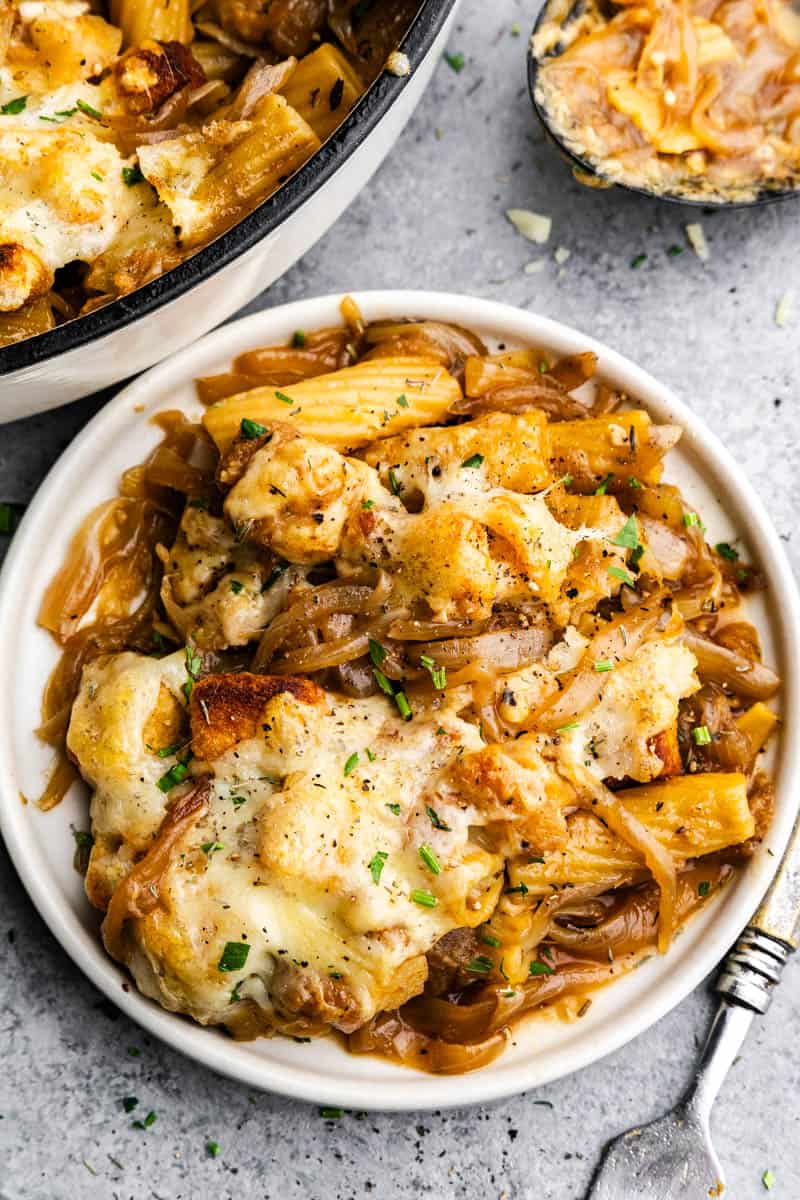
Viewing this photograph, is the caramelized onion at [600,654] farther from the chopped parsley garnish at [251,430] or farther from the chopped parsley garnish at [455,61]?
the chopped parsley garnish at [455,61]

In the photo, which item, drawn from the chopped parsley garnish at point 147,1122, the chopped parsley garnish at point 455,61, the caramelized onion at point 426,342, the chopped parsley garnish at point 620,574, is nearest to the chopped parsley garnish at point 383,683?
the chopped parsley garnish at point 620,574

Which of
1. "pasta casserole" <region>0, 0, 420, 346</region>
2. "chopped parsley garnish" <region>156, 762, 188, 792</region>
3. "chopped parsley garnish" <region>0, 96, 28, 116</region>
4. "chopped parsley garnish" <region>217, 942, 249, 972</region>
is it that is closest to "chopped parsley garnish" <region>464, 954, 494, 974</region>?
"chopped parsley garnish" <region>217, 942, 249, 972</region>

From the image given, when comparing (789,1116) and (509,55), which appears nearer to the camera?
(789,1116)

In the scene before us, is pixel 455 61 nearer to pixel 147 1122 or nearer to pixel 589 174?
pixel 589 174

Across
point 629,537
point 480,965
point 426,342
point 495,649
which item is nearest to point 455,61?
point 426,342

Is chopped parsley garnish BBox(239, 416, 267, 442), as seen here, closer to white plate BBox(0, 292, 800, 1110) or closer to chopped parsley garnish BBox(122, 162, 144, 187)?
white plate BBox(0, 292, 800, 1110)

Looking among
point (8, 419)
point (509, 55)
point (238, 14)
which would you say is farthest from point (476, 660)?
point (509, 55)

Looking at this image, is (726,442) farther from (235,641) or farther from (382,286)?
(235,641)
